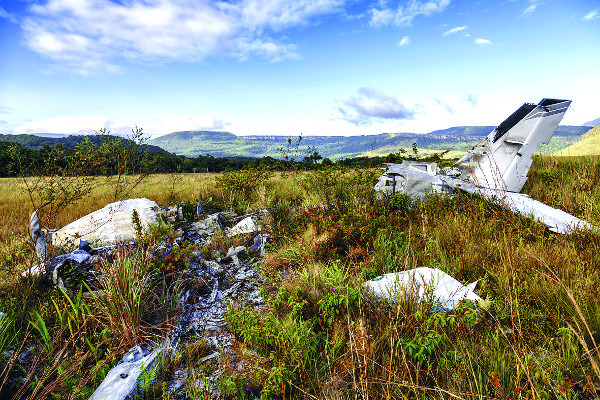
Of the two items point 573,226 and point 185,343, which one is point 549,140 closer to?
point 573,226

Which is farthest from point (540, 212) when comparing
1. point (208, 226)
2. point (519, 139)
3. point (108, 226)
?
point (108, 226)

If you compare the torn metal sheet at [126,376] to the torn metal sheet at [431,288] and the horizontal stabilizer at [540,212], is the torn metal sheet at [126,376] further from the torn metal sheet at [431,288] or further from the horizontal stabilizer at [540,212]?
the horizontal stabilizer at [540,212]

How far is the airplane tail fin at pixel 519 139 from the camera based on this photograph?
605 cm

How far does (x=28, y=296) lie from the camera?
3.07 meters

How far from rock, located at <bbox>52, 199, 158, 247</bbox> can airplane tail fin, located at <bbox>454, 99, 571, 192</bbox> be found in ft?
24.6

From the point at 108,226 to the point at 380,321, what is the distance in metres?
5.52

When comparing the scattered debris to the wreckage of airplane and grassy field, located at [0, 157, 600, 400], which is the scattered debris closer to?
grassy field, located at [0, 157, 600, 400]

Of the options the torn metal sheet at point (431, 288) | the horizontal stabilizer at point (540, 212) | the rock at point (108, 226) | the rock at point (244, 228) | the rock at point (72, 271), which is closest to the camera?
the torn metal sheet at point (431, 288)

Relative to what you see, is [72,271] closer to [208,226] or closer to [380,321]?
[208,226]

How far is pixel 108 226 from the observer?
206 inches

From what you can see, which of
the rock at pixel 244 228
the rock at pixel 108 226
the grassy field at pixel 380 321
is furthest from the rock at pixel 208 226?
the grassy field at pixel 380 321

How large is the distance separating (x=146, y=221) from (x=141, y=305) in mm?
2981

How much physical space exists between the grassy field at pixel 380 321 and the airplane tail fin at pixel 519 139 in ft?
4.08

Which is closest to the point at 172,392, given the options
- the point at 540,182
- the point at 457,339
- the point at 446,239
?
the point at 457,339
